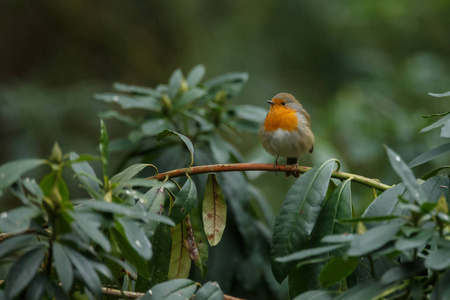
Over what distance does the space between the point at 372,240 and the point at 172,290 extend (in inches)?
20.8

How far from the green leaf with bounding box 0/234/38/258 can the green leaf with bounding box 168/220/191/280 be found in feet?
1.77

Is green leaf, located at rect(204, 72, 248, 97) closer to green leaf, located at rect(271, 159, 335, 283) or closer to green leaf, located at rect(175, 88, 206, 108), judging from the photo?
green leaf, located at rect(175, 88, 206, 108)

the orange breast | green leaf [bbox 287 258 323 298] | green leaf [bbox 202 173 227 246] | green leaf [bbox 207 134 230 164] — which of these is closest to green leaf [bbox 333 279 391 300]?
green leaf [bbox 287 258 323 298]

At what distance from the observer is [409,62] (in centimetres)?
528

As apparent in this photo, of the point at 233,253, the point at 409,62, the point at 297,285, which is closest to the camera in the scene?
the point at 297,285

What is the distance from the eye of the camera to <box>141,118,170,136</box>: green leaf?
2445mm

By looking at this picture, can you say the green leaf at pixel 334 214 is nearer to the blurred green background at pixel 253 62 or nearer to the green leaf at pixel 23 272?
the green leaf at pixel 23 272

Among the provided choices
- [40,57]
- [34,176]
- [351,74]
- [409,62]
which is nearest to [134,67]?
[40,57]

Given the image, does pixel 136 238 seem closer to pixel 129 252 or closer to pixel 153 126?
pixel 129 252

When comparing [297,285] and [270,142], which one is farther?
[270,142]

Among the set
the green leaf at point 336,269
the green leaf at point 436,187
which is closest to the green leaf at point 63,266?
→ the green leaf at point 336,269

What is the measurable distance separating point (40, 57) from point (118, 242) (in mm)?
4738

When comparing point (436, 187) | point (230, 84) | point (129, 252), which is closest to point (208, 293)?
point (129, 252)

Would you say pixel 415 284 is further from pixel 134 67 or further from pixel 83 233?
pixel 134 67
